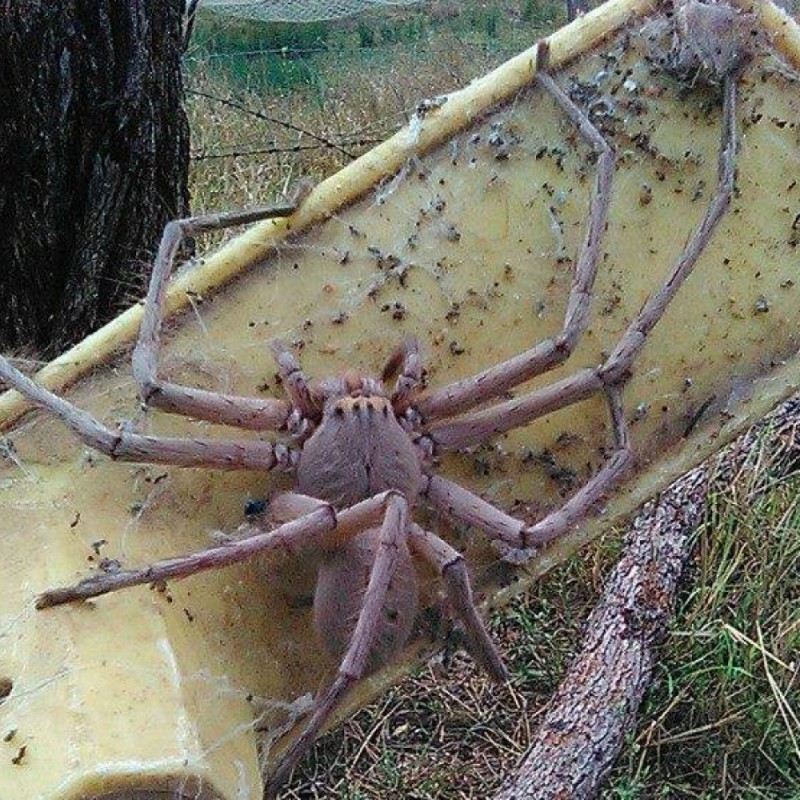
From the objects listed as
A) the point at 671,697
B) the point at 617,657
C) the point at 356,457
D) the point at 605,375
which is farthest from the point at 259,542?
the point at 671,697

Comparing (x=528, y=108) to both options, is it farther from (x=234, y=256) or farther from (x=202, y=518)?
(x=202, y=518)

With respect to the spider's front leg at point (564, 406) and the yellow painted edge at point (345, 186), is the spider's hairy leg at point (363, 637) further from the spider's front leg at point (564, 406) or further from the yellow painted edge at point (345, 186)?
the yellow painted edge at point (345, 186)

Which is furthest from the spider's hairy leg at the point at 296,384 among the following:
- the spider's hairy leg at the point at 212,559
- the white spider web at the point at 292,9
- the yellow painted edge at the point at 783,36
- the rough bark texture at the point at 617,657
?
the white spider web at the point at 292,9

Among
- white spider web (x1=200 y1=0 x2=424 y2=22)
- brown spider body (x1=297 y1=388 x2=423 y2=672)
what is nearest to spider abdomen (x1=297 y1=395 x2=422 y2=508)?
brown spider body (x1=297 y1=388 x2=423 y2=672)

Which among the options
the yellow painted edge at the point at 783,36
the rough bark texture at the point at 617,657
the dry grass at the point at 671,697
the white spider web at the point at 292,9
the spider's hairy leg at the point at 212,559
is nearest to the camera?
the spider's hairy leg at the point at 212,559

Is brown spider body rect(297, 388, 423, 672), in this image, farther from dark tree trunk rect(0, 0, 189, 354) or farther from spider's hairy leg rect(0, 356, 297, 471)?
dark tree trunk rect(0, 0, 189, 354)

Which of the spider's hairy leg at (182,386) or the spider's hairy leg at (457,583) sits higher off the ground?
the spider's hairy leg at (182,386)
